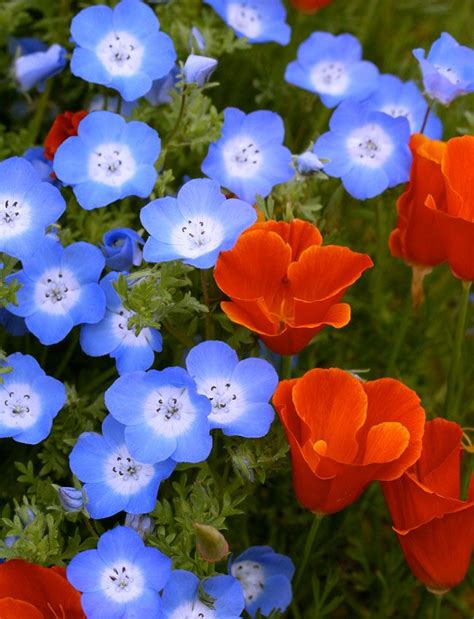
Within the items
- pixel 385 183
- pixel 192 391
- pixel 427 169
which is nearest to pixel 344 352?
pixel 385 183

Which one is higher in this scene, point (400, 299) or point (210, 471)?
point (210, 471)

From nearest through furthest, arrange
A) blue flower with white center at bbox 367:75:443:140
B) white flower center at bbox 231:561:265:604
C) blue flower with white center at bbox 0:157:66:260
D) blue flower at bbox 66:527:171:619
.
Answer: blue flower at bbox 66:527:171:619 → blue flower with white center at bbox 0:157:66:260 → white flower center at bbox 231:561:265:604 → blue flower with white center at bbox 367:75:443:140

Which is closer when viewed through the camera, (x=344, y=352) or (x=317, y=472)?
(x=317, y=472)

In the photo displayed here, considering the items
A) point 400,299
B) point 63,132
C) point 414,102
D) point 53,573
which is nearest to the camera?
point 53,573

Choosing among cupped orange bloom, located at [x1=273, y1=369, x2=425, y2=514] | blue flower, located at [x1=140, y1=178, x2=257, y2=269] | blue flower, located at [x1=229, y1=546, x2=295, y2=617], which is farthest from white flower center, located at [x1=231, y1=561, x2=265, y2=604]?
blue flower, located at [x1=140, y1=178, x2=257, y2=269]

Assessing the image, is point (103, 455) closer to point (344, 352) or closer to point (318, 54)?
point (344, 352)

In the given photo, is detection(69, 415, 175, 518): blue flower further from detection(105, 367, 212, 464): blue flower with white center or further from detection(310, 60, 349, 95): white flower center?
detection(310, 60, 349, 95): white flower center

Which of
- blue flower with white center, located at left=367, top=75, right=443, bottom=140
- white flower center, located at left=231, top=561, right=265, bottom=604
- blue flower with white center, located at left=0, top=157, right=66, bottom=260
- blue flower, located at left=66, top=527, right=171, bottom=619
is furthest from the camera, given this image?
blue flower with white center, located at left=367, top=75, right=443, bottom=140
